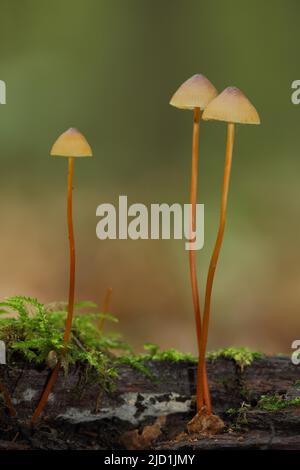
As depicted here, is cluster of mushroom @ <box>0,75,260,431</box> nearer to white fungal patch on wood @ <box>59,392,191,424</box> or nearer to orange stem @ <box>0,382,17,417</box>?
orange stem @ <box>0,382,17,417</box>

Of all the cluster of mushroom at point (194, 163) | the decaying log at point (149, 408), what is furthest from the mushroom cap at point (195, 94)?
the decaying log at point (149, 408)

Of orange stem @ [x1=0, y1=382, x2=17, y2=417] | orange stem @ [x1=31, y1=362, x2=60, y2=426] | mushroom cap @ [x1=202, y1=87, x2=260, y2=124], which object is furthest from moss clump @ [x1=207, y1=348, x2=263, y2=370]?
mushroom cap @ [x1=202, y1=87, x2=260, y2=124]

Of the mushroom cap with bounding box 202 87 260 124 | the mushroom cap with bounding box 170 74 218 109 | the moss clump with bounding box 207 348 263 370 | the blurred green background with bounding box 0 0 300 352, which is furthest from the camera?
the blurred green background with bounding box 0 0 300 352

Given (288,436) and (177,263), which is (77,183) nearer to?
(177,263)

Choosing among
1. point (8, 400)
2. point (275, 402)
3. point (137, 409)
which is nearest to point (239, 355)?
point (275, 402)

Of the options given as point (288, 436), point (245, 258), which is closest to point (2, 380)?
point (288, 436)
